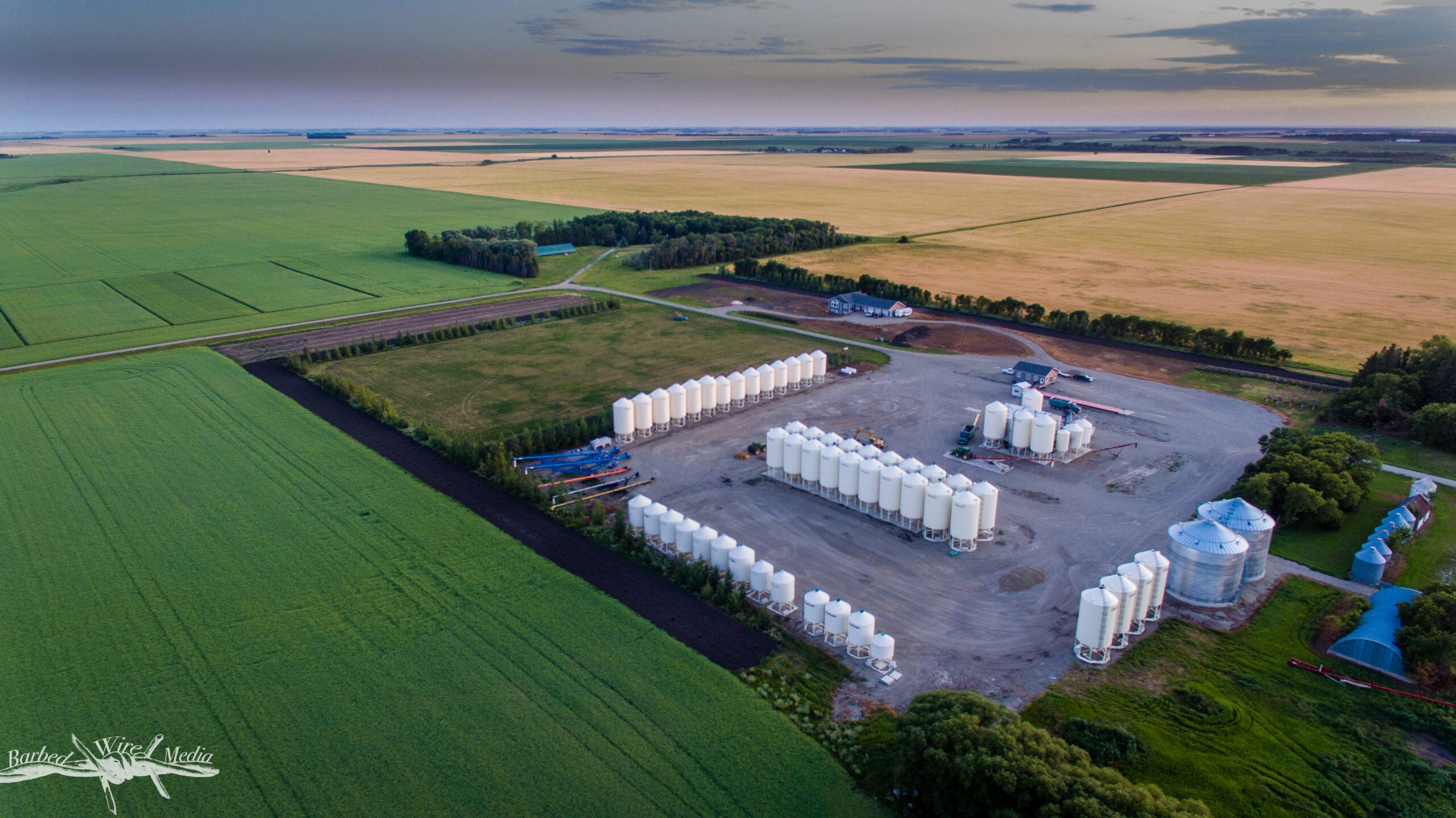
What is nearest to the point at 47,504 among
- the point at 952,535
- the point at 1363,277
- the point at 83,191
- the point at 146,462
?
the point at 146,462

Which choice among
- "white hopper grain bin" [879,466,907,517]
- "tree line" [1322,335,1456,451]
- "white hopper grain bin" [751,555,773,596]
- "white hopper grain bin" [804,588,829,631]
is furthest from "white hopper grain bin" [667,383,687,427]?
"tree line" [1322,335,1456,451]

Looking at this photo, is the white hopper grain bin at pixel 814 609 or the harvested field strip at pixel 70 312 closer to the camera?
the white hopper grain bin at pixel 814 609

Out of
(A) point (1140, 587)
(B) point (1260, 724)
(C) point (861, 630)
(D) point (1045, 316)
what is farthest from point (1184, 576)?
(D) point (1045, 316)

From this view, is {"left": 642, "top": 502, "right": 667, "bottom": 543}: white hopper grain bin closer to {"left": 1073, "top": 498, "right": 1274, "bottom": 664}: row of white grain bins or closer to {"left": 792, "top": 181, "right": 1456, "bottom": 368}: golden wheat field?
{"left": 1073, "top": 498, "right": 1274, "bottom": 664}: row of white grain bins

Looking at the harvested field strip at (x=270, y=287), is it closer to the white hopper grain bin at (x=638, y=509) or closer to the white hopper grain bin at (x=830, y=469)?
the white hopper grain bin at (x=638, y=509)

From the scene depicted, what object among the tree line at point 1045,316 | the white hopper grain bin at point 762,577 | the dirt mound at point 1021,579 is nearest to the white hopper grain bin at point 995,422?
the dirt mound at point 1021,579
